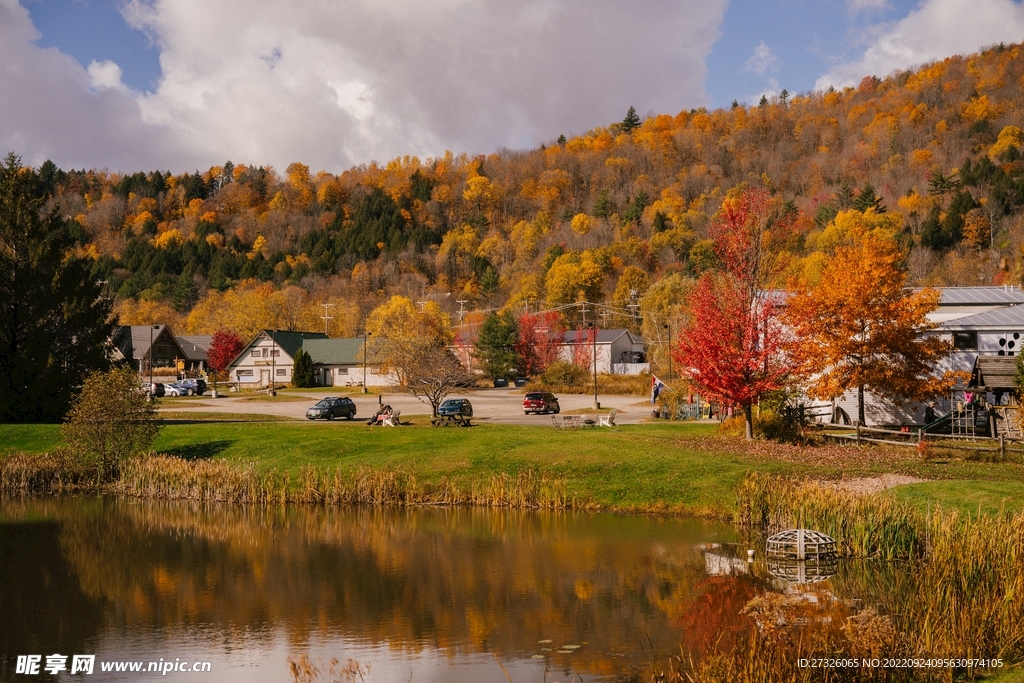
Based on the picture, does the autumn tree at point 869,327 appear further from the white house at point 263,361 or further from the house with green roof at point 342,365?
the white house at point 263,361

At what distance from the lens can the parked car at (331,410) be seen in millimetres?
60938

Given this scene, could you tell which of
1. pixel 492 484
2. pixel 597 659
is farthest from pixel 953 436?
pixel 597 659

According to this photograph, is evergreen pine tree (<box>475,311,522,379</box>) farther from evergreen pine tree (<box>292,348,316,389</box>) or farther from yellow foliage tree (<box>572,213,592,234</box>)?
yellow foliage tree (<box>572,213,592,234</box>)

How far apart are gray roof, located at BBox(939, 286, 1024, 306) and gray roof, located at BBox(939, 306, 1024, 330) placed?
5.98 m

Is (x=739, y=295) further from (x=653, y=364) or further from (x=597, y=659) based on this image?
(x=653, y=364)

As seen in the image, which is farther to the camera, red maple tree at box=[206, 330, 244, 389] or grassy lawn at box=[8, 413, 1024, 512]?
red maple tree at box=[206, 330, 244, 389]

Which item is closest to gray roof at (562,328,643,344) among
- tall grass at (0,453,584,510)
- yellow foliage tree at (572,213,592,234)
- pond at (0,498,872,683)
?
yellow foliage tree at (572,213,592,234)

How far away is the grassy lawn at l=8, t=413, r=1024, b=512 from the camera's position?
3173cm

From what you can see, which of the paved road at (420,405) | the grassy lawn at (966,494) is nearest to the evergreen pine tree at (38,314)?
the paved road at (420,405)

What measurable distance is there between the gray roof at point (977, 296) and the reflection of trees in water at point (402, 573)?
35057 mm

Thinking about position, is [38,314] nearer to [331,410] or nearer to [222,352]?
[331,410]

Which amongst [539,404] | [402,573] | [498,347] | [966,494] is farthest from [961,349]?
[498,347]

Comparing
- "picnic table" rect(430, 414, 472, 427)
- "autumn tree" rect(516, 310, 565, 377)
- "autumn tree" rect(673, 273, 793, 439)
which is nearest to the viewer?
"autumn tree" rect(673, 273, 793, 439)

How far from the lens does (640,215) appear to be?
189 meters
